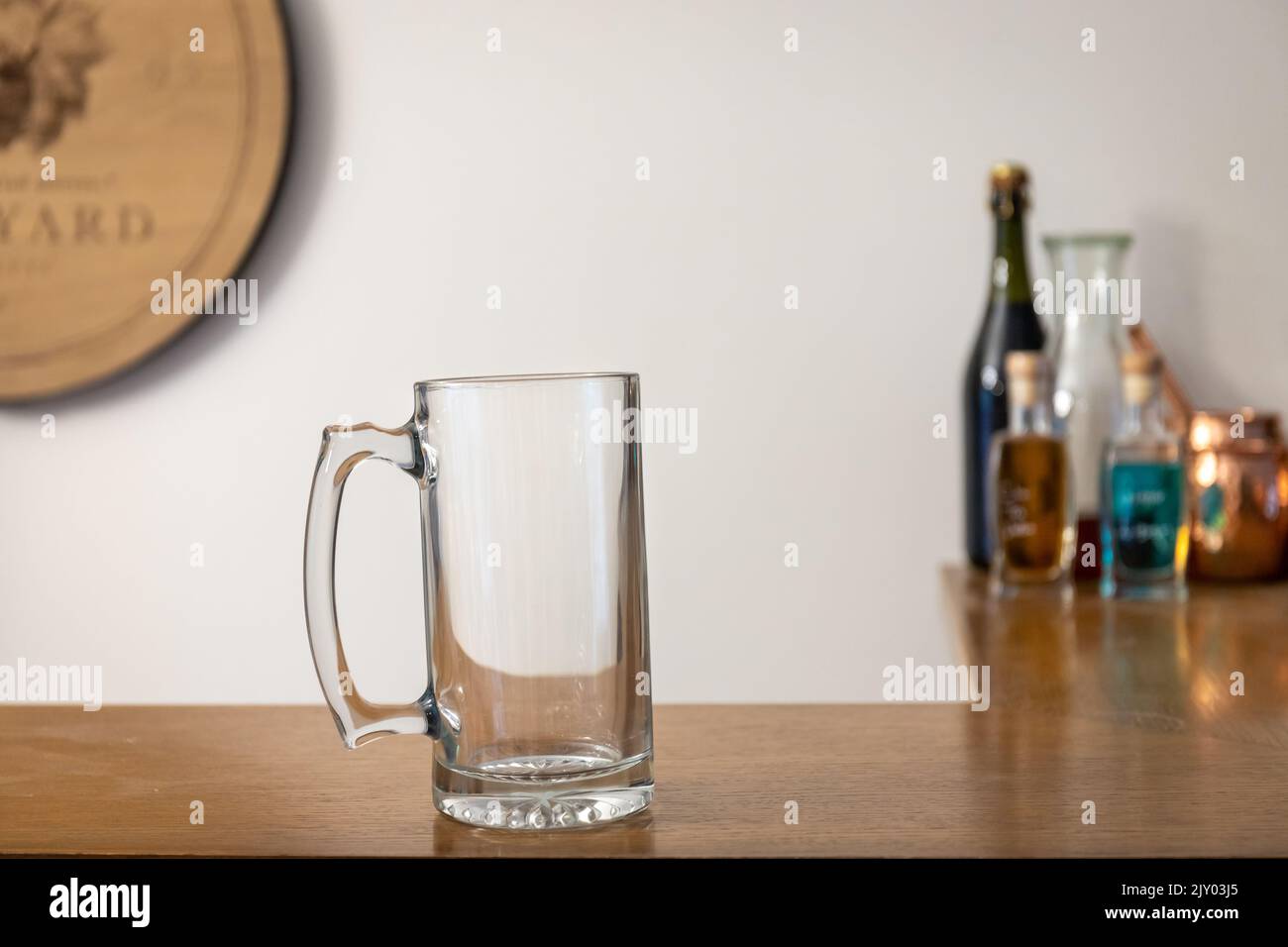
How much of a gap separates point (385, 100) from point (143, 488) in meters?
0.61

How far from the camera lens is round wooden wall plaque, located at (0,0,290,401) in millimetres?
1735

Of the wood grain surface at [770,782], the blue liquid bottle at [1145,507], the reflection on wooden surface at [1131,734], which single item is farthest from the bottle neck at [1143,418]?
the wood grain surface at [770,782]

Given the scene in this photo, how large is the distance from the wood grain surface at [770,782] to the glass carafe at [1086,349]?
0.69m

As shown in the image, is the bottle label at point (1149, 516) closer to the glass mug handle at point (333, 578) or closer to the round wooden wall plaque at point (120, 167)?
the glass mug handle at point (333, 578)

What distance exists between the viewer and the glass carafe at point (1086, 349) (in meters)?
1.43

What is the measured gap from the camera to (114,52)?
177 centimetres

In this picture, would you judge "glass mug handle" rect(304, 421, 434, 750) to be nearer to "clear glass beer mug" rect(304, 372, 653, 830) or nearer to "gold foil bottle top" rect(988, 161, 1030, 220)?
"clear glass beer mug" rect(304, 372, 653, 830)

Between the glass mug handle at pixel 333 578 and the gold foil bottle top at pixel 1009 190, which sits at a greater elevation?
the gold foil bottle top at pixel 1009 190

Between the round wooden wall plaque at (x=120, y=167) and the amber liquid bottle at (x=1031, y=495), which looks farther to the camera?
the round wooden wall plaque at (x=120, y=167)

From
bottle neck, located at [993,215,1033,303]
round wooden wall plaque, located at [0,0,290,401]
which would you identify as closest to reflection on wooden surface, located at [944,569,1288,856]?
bottle neck, located at [993,215,1033,303]

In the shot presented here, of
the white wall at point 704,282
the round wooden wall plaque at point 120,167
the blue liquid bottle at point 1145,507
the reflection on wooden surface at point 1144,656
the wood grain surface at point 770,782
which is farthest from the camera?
the round wooden wall plaque at point 120,167

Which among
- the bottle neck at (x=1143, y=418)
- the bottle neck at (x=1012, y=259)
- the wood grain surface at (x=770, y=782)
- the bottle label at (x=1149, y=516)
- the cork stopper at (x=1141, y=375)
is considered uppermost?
the bottle neck at (x=1012, y=259)
